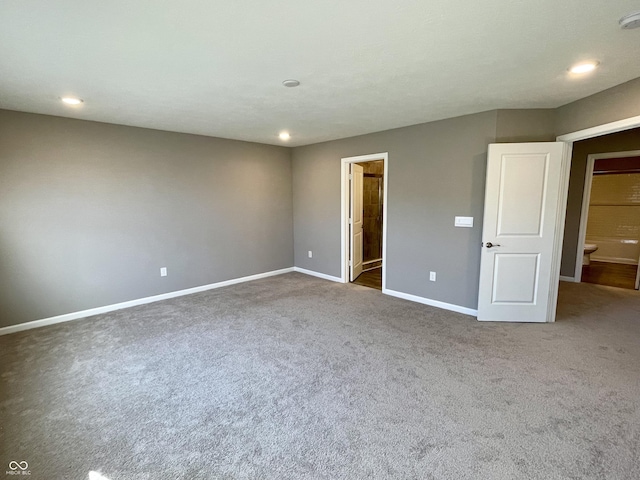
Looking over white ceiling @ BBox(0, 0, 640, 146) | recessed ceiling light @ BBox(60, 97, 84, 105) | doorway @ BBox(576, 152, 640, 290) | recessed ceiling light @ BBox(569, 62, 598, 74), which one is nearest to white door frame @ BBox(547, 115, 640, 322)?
white ceiling @ BBox(0, 0, 640, 146)

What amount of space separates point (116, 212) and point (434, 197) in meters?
4.15

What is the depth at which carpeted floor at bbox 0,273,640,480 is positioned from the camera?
1.71m

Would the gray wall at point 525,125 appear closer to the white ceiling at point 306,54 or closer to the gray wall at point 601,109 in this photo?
the gray wall at point 601,109

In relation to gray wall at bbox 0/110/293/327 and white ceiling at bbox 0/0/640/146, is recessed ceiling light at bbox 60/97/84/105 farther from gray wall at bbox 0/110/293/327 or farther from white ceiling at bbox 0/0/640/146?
gray wall at bbox 0/110/293/327

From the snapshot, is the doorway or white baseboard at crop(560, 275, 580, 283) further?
the doorway

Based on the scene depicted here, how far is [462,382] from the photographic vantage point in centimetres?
242

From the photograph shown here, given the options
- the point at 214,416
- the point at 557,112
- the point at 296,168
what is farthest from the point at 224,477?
the point at 296,168

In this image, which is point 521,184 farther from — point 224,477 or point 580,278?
point 224,477

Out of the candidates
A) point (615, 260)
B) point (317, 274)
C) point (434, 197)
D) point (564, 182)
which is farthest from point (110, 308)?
point (615, 260)

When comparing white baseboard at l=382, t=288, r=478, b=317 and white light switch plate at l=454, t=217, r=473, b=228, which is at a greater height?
white light switch plate at l=454, t=217, r=473, b=228

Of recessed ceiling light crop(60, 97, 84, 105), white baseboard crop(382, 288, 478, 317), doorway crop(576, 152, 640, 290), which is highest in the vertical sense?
recessed ceiling light crop(60, 97, 84, 105)

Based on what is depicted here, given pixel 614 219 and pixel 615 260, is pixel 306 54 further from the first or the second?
pixel 615 260

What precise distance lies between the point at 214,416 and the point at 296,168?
4.53 metres

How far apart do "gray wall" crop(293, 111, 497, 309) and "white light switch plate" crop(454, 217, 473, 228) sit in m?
0.05
